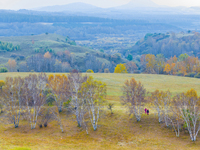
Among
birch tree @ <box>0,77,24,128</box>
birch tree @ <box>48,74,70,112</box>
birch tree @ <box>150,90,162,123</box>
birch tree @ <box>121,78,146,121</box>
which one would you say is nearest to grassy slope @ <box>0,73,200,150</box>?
birch tree @ <box>150,90,162,123</box>

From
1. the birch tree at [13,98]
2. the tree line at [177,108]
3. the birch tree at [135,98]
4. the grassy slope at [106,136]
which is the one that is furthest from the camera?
the birch tree at [13,98]

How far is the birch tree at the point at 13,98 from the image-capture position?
44.5 m

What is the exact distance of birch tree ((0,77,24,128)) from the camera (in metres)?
44.5

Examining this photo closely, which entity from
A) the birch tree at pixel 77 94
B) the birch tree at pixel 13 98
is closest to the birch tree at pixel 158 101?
the birch tree at pixel 77 94

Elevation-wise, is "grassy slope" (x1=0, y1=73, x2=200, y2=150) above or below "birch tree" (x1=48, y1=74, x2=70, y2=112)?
below

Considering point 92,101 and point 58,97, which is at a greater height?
point 92,101

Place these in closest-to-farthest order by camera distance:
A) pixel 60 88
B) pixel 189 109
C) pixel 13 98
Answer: pixel 189 109, pixel 13 98, pixel 60 88

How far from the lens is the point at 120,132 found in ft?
133

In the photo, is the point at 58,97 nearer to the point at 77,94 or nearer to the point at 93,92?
the point at 77,94

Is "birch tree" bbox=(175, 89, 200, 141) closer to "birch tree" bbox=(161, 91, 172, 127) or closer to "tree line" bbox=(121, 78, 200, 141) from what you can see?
"tree line" bbox=(121, 78, 200, 141)

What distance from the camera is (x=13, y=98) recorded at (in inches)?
1860

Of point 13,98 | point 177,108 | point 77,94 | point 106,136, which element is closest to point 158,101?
point 177,108

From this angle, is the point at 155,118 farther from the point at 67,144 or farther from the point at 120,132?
the point at 67,144

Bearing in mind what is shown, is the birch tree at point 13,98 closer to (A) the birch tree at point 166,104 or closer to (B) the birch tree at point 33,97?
(B) the birch tree at point 33,97
